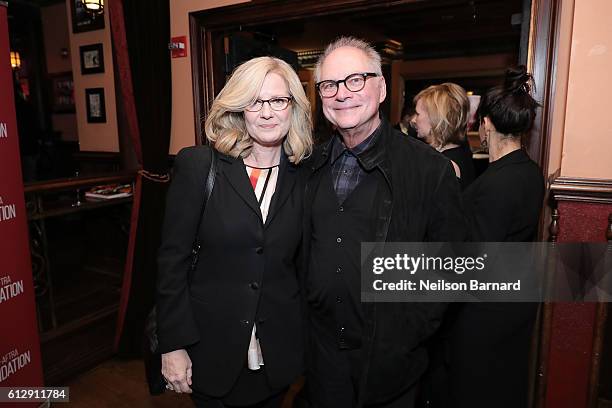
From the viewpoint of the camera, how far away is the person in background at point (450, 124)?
2338mm

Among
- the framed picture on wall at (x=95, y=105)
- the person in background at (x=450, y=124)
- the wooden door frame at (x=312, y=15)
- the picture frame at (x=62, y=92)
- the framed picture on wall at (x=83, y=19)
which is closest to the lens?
the wooden door frame at (x=312, y=15)

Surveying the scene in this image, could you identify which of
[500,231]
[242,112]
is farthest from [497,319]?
[242,112]

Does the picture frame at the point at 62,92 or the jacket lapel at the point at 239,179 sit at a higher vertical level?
the picture frame at the point at 62,92

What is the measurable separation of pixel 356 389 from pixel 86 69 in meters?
3.99

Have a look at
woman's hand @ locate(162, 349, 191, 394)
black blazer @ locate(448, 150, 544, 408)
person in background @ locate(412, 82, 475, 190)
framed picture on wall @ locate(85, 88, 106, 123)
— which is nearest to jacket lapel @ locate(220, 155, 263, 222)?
woman's hand @ locate(162, 349, 191, 394)

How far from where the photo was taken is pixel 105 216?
4.36m

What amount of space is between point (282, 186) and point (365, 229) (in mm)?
315

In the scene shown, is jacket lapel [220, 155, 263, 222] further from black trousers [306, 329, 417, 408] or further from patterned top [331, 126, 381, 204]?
black trousers [306, 329, 417, 408]

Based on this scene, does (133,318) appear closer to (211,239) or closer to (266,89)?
(211,239)

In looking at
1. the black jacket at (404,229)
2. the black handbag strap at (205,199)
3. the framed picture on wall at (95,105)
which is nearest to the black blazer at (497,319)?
the black jacket at (404,229)

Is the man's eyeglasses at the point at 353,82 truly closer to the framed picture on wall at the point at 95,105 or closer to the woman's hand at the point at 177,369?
the woman's hand at the point at 177,369

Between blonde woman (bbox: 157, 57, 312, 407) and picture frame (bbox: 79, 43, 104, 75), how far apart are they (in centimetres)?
311

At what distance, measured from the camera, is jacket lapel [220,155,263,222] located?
1.36m

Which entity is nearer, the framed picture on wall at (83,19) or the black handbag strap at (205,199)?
the black handbag strap at (205,199)
